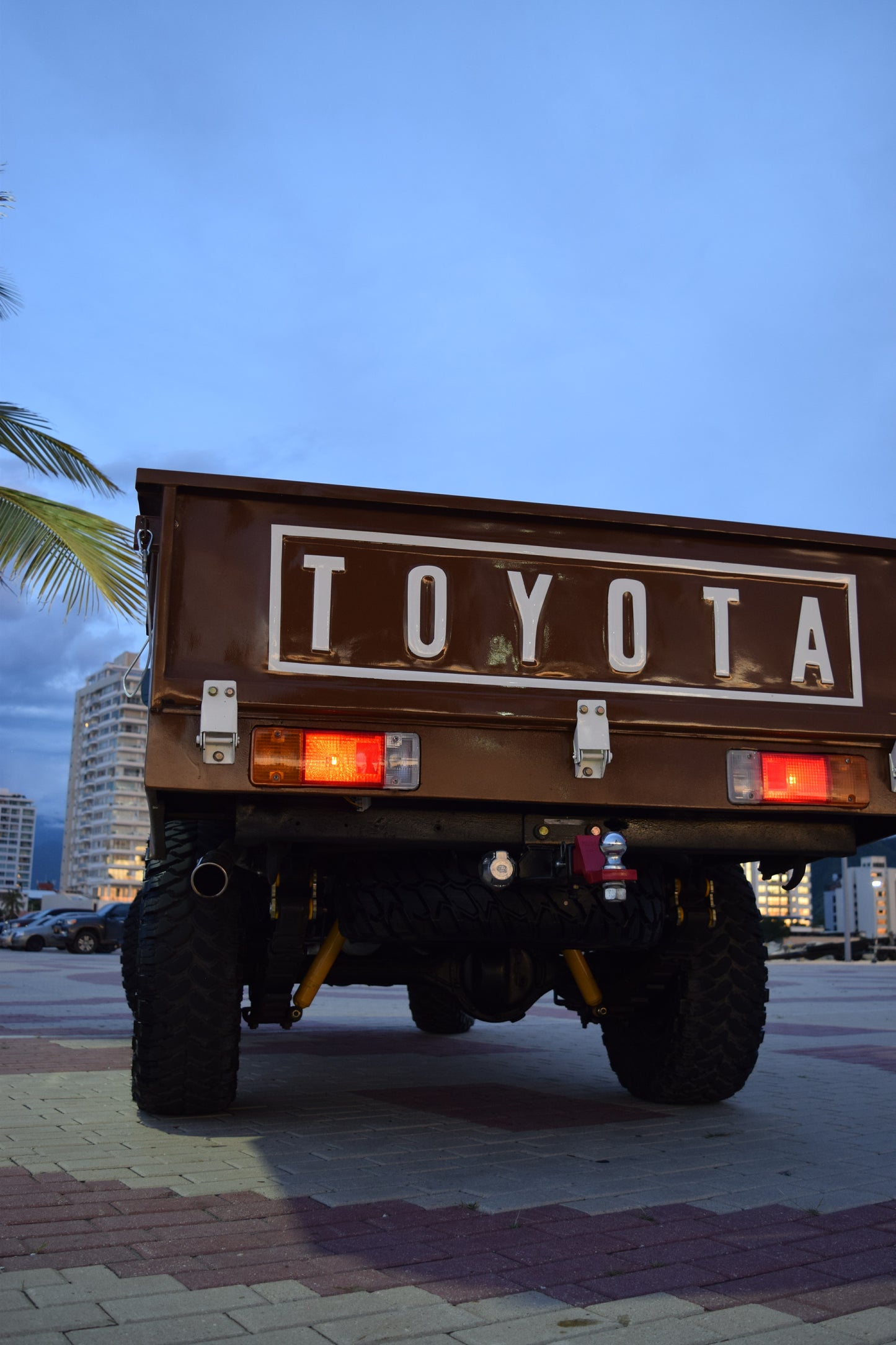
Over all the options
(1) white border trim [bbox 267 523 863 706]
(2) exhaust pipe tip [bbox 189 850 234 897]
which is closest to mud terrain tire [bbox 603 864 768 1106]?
(1) white border trim [bbox 267 523 863 706]

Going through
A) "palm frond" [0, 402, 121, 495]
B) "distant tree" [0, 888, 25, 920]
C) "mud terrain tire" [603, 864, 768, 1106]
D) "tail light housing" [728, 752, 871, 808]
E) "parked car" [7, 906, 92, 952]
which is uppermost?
"palm frond" [0, 402, 121, 495]

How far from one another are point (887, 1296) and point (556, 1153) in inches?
69.8

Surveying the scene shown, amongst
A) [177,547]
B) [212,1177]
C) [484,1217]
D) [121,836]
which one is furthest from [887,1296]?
[121,836]

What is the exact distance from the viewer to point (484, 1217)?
3359 mm

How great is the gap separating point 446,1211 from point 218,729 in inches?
62.6

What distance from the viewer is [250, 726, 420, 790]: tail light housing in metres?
3.48

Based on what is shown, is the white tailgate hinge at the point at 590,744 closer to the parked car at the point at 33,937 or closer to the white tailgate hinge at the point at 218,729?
the white tailgate hinge at the point at 218,729

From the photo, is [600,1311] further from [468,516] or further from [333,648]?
[468,516]

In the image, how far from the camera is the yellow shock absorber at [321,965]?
15.1 ft

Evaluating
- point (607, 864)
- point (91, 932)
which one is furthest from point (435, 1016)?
point (91, 932)

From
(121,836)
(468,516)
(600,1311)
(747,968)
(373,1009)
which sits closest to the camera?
(600,1311)

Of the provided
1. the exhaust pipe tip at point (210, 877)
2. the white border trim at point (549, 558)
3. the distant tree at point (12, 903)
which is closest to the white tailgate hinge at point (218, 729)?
the white border trim at point (549, 558)

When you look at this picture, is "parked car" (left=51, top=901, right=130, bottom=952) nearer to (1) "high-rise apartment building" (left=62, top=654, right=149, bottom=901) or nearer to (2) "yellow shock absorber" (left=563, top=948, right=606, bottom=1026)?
(2) "yellow shock absorber" (left=563, top=948, right=606, bottom=1026)

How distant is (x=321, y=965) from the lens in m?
4.66
